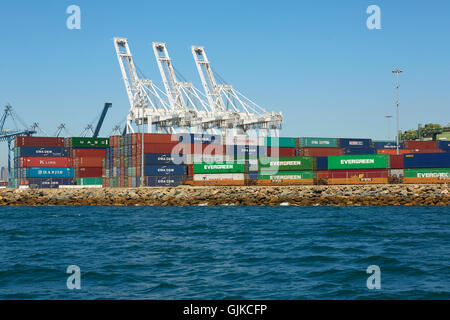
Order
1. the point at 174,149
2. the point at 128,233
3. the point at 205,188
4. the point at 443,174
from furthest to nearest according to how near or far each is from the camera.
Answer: the point at 174,149 → the point at 205,188 → the point at 443,174 → the point at 128,233

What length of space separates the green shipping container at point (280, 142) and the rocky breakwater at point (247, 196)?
1537 centimetres

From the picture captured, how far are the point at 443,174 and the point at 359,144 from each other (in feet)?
78.6

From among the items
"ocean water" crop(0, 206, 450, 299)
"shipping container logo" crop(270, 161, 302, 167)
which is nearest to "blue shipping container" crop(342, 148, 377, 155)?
"shipping container logo" crop(270, 161, 302, 167)

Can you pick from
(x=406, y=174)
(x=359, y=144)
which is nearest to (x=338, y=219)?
(x=406, y=174)

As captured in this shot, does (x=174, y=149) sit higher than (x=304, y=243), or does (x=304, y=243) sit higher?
(x=174, y=149)

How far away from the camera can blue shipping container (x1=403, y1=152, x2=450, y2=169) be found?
2190 inches

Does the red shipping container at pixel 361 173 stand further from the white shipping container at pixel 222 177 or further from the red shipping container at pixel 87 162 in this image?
the red shipping container at pixel 87 162

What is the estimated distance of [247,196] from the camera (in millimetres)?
54938

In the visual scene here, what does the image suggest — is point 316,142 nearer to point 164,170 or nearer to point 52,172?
point 164,170

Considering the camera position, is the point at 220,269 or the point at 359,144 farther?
the point at 359,144

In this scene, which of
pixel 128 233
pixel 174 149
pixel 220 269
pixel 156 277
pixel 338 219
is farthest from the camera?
pixel 174 149

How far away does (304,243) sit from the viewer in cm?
2314

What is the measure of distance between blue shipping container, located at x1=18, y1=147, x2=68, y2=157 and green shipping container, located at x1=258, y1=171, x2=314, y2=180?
115 ft
